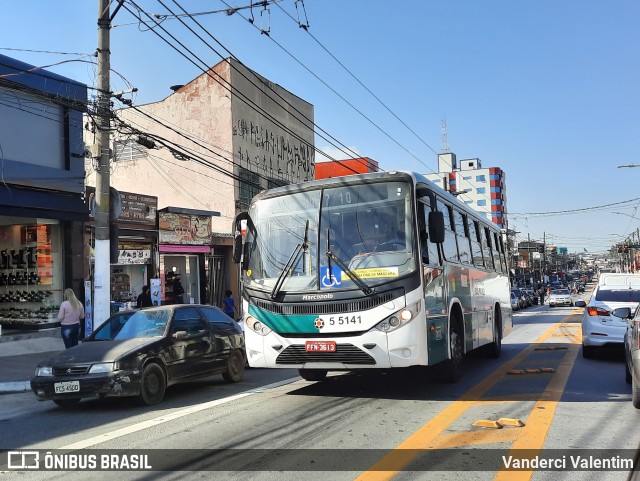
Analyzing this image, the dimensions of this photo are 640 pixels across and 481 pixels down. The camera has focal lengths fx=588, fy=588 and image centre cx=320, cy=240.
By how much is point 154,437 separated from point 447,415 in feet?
11.0

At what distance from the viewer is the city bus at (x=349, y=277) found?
24.9 ft

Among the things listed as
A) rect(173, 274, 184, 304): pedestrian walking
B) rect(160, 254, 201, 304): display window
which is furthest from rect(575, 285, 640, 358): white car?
rect(160, 254, 201, 304): display window

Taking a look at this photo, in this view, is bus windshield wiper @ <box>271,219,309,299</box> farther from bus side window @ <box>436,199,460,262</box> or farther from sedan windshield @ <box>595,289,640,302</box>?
sedan windshield @ <box>595,289,640,302</box>

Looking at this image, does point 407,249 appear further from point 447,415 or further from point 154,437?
point 154,437

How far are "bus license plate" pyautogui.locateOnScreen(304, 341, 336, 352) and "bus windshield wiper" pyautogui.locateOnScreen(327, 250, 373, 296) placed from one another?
2.61 ft

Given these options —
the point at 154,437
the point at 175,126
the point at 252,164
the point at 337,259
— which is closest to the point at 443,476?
the point at 154,437

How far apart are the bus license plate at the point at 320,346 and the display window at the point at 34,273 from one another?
12.2 metres

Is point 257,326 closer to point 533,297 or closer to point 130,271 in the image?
point 130,271

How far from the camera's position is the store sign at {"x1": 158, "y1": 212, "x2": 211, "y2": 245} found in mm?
22000

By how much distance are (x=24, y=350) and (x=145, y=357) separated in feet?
30.4

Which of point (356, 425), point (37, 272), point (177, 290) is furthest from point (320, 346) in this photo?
point (177, 290)

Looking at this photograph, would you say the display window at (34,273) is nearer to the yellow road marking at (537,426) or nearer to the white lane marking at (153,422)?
the white lane marking at (153,422)

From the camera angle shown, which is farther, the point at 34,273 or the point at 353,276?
the point at 34,273

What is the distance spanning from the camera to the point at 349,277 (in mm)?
7793
